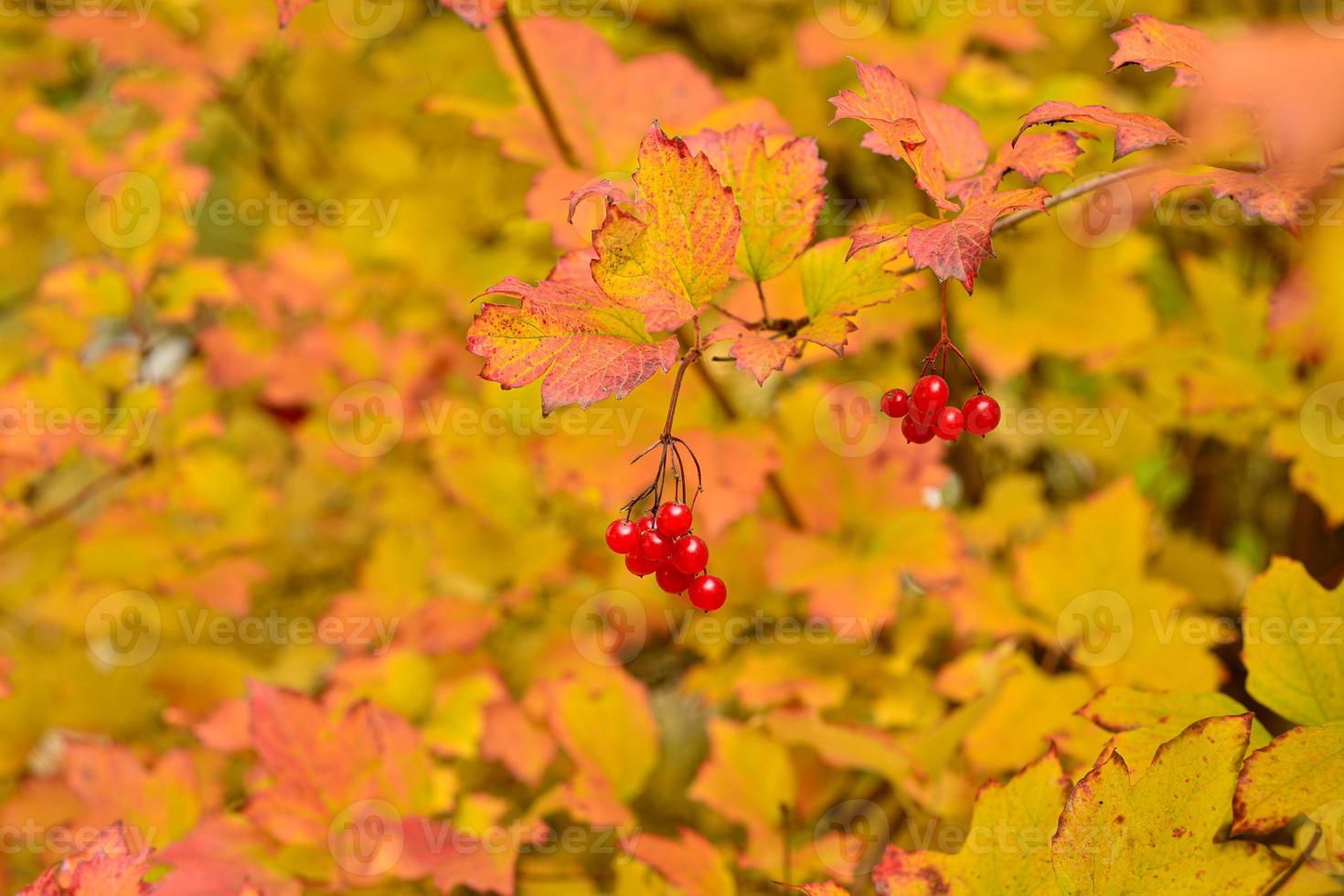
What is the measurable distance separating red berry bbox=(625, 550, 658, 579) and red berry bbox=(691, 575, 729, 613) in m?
0.05

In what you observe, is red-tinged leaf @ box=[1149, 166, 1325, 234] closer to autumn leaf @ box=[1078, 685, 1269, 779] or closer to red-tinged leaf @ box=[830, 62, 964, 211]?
red-tinged leaf @ box=[830, 62, 964, 211]

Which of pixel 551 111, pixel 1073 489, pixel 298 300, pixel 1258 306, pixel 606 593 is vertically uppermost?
pixel 551 111

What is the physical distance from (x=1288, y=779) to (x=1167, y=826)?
0.33 feet

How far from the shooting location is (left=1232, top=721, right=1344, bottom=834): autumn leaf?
73 cm

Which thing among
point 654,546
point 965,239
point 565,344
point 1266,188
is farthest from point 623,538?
point 1266,188

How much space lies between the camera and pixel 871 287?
88cm

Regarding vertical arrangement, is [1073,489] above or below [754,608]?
below

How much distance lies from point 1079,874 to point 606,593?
1.00 m

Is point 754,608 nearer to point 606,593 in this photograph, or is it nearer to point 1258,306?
point 606,593

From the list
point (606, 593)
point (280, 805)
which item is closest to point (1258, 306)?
point (606, 593)

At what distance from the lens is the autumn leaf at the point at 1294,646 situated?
0.84 m

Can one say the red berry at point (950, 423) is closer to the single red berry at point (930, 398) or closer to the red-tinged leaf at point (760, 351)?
the single red berry at point (930, 398)

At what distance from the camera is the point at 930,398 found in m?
0.89

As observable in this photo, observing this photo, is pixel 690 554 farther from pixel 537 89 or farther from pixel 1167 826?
pixel 537 89
